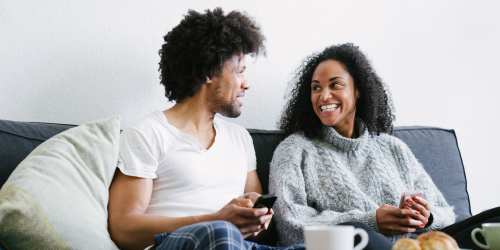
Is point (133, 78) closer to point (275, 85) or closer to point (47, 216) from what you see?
point (275, 85)

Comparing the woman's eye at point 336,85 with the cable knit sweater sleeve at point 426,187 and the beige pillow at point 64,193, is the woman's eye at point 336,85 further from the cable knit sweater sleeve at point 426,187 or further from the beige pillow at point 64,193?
the beige pillow at point 64,193

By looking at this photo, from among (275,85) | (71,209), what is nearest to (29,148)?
(71,209)

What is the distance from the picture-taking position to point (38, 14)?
1918 millimetres

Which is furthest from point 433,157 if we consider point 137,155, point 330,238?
point 330,238

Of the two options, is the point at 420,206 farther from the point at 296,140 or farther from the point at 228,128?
the point at 228,128

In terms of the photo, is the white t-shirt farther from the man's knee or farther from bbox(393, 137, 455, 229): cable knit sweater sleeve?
bbox(393, 137, 455, 229): cable knit sweater sleeve

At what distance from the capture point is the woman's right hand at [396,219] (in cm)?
181

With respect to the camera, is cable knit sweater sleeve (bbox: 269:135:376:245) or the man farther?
cable knit sweater sleeve (bbox: 269:135:376:245)

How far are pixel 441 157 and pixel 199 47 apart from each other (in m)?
0.96

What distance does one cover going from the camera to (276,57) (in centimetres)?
236

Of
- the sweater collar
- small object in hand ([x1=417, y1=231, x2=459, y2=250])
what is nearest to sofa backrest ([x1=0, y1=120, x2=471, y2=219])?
the sweater collar

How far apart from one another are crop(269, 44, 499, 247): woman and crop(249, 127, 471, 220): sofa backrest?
83 mm

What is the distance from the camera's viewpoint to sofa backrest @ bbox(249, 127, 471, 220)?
7.38 feet

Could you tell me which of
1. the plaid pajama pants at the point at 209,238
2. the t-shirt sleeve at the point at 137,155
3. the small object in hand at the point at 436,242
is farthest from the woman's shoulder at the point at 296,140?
the small object in hand at the point at 436,242
